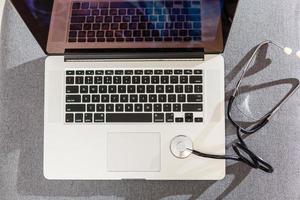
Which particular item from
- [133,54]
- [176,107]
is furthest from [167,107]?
[133,54]

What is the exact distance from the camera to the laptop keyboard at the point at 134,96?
0.81 meters

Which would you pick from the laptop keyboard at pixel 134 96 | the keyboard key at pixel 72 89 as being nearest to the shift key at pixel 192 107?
the laptop keyboard at pixel 134 96

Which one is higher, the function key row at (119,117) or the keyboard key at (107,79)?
the keyboard key at (107,79)

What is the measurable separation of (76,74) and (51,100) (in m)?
0.07

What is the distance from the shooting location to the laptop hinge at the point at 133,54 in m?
0.82

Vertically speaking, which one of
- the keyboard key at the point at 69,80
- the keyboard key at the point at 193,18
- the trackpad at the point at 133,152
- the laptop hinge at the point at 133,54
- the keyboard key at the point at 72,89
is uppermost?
the keyboard key at the point at 193,18

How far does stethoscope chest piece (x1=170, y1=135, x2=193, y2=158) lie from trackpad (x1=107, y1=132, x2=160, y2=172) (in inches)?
1.2

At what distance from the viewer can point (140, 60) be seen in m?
0.83

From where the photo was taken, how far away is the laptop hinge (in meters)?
0.82

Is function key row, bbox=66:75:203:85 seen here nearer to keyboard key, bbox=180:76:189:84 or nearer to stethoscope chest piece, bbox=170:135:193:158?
keyboard key, bbox=180:76:189:84

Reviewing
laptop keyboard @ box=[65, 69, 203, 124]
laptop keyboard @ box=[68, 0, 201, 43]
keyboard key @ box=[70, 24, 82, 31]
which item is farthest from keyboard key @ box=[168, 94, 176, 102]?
keyboard key @ box=[70, 24, 82, 31]

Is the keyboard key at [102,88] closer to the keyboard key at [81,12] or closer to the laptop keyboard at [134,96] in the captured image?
the laptop keyboard at [134,96]

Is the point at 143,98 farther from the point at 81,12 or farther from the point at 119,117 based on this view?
the point at 81,12

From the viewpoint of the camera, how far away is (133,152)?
816 mm
